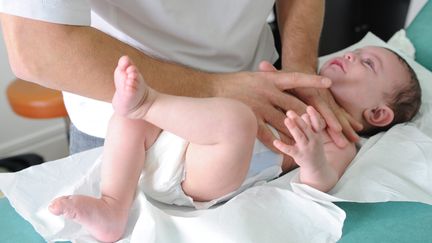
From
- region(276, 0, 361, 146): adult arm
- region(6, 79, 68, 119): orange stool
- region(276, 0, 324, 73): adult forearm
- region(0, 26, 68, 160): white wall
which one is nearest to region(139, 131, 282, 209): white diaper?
region(276, 0, 361, 146): adult arm

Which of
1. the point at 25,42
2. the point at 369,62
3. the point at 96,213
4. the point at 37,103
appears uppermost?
the point at 25,42

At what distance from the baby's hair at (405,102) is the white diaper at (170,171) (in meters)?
0.44

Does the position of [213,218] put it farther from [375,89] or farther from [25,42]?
[375,89]

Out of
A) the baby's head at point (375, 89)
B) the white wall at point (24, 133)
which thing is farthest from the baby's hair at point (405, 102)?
the white wall at point (24, 133)

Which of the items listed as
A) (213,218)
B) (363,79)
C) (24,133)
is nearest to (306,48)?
(363,79)

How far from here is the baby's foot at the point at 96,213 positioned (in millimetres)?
800

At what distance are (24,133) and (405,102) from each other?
69.3 inches

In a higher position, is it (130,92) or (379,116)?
(130,92)

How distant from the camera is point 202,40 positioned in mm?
1063

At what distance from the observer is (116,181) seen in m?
0.87

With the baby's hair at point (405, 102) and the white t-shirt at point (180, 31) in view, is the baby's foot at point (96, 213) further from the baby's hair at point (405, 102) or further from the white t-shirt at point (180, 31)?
the baby's hair at point (405, 102)

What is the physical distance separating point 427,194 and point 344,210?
0.17 metres

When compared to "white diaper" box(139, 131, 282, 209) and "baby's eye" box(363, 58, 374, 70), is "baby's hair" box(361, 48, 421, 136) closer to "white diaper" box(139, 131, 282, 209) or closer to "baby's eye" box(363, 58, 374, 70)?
"baby's eye" box(363, 58, 374, 70)

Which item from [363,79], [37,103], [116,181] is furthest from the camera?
[37,103]
